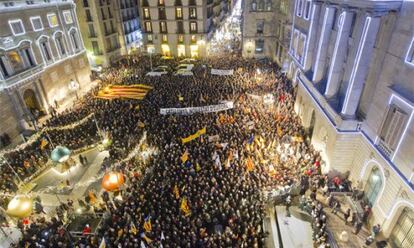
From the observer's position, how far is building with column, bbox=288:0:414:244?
14289 mm

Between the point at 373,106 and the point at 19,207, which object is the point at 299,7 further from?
the point at 19,207

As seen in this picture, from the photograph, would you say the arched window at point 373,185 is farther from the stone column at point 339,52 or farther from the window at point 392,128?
the stone column at point 339,52

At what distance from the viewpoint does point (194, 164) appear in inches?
798

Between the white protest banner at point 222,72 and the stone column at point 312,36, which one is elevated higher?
the stone column at point 312,36

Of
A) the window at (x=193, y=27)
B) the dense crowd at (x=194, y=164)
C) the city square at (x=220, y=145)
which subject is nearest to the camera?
the city square at (x=220, y=145)

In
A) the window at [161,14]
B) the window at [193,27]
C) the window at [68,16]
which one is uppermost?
the window at [68,16]

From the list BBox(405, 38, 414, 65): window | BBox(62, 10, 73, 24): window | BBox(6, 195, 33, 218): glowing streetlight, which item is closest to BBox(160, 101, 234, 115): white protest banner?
BBox(6, 195, 33, 218): glowing streetlight

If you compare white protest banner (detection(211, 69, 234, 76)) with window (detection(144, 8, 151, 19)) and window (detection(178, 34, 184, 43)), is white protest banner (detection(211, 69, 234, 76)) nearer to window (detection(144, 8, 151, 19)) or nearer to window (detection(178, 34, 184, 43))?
window (detection(178, 34, 184, 43))

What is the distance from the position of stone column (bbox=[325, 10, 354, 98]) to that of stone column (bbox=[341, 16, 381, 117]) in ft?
7.50

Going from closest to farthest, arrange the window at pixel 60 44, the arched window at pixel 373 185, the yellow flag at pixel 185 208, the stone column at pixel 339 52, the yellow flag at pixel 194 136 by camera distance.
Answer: the yellow flag at pixel 185 208, the arched window at pixel 373 185, the stone column at pixel 339 52, the yellow flag at pixel 194 136, the window at pixel 60 44

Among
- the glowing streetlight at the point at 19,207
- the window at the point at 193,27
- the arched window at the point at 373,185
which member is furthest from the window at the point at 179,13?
the arched window at the point at 373,185

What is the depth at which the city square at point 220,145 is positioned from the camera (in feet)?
50.1

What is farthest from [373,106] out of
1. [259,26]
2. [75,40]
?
[75,40]

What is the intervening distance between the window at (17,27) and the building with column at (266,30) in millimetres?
33731
